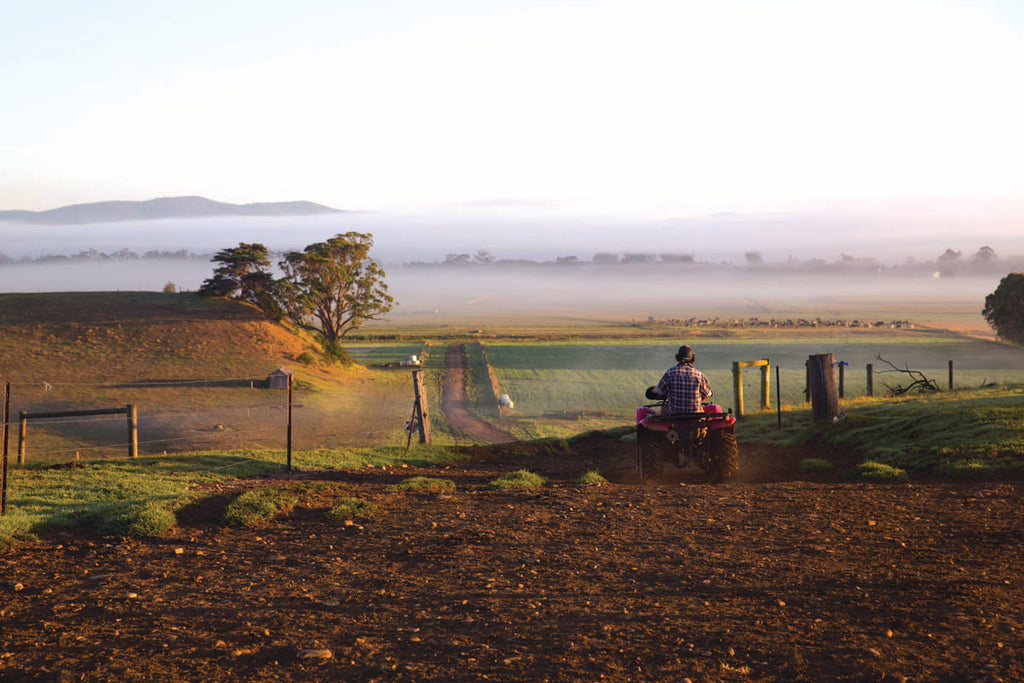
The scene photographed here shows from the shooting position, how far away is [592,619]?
6.44 metres

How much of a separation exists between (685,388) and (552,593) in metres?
6.29

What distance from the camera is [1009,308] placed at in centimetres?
6794

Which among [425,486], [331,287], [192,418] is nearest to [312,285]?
[331,287]

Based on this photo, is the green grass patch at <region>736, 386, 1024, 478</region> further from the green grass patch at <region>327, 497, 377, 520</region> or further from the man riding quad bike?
the green grass patch at <region>327, 497, 377, 520</region>

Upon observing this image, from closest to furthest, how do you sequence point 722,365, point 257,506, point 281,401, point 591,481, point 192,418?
1. point 257,506
2. point 591,481
3. point 192,418
4. point 281,401
5. point 722,365

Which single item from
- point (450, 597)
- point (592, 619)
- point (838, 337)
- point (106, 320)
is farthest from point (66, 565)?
point (838, 337)

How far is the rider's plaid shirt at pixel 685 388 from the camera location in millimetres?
12695

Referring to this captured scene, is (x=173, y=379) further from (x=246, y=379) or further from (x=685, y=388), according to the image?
(x=685, y=388)

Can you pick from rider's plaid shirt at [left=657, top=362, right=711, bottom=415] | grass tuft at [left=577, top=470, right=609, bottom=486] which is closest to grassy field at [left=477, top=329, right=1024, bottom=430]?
grass tuft at [left=577, top=470, right=609, bottom=486]

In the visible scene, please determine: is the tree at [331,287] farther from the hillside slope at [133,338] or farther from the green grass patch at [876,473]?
the green grass patch at [876,473]

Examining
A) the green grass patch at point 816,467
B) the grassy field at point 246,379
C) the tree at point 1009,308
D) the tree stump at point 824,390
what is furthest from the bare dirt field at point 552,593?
the tree at point 1009,308

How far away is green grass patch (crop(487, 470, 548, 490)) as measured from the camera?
13.0m

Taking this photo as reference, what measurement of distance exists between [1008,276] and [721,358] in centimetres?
2648

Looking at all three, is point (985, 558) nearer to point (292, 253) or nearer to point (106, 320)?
point (106, 320)
